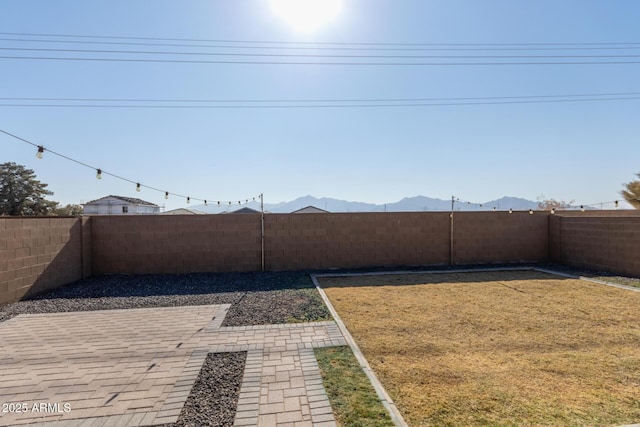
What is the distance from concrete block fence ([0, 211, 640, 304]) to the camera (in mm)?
8141

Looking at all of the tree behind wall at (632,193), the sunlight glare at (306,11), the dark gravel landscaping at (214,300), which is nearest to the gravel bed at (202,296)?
the dark gravel landscaping at (214,300)

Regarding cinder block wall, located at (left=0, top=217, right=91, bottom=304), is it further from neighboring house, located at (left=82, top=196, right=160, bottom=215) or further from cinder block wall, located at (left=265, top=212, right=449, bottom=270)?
neighboring house, located at (left=82, top=196, right=160, bottom=215)

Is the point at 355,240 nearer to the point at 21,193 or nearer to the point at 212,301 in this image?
the point at 212,301

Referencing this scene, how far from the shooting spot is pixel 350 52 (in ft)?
35.7

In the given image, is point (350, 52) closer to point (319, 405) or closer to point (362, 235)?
point (362, 235)

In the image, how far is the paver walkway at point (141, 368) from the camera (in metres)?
2.56

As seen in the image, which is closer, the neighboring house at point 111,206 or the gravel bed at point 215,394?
the gravel bed at point 215,394

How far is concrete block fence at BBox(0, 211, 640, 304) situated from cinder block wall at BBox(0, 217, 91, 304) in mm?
32

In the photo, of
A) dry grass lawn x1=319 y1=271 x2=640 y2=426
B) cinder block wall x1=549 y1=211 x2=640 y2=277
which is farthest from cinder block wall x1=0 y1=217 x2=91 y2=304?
cinder block wall x1=549 y1=211 x2=640 y2=277

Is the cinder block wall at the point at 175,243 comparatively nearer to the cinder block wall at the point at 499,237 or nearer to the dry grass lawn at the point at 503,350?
the dry grass lawn at the point at 503,350

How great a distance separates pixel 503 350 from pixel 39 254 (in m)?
8.45

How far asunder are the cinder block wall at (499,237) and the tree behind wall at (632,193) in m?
10.8

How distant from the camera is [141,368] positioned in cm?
336

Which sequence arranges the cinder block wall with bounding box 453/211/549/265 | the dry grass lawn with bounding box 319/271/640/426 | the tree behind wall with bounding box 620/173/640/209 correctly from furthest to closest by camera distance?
the tree behind wall with bounding box 620/173/640/209 → the cinder block wall with bounding box 453/211/549/265 → the dry grass lawn with bounding box 319/271/640/426
